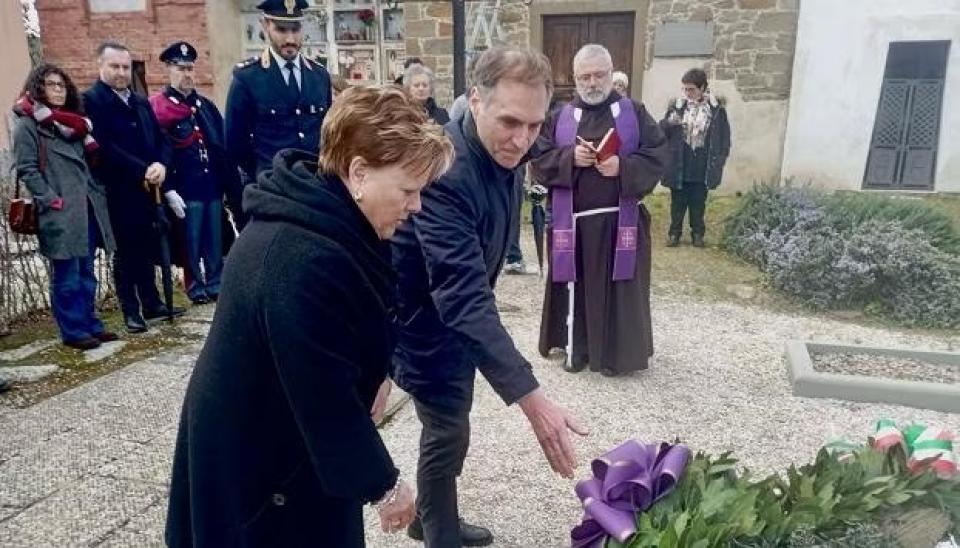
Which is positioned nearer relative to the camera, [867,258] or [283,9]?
[283,9]

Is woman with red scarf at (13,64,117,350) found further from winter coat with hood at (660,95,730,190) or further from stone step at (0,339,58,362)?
winter coat with hood at (660,95,730,190)

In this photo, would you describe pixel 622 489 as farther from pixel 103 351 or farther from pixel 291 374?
pixel 103 351

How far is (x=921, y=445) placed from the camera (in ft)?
8.43

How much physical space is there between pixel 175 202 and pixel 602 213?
3.31 m

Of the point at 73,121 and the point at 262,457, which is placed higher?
the point at 73,121

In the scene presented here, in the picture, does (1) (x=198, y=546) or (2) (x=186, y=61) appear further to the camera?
(2) (x=186, y=61)

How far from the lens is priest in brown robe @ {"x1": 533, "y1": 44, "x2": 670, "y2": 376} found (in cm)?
458

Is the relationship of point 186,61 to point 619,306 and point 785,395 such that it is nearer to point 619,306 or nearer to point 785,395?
point 619,306

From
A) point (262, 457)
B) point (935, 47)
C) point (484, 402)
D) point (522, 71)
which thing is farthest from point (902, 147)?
point (262, 457)

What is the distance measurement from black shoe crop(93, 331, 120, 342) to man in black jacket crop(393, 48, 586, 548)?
3579 mm

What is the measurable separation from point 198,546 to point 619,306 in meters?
3.49

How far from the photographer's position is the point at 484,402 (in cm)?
432

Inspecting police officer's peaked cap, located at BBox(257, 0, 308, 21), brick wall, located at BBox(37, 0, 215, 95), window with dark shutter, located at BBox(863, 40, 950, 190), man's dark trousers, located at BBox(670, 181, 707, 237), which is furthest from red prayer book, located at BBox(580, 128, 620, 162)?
brick wall, located at BBox(37, 0, 215, 95)

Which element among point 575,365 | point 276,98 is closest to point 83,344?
point 276,98
